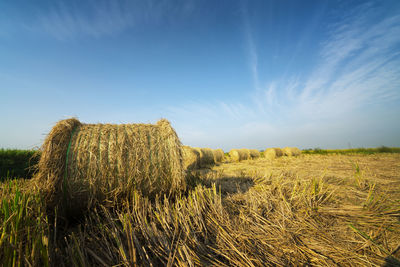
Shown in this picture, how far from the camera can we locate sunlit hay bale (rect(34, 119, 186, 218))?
8.87 ft

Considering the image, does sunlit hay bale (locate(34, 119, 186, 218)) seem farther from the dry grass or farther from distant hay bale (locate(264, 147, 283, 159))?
distant hay bale (locate(264, 147, 283, 159))

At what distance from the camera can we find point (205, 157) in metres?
11.1

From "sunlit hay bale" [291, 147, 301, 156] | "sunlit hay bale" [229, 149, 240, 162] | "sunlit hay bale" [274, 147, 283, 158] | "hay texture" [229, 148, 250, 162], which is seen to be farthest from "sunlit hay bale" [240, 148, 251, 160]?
A: "sunlit hay bale" [291, 147, 301, 156]

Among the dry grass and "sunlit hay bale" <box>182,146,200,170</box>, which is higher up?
"sunlit hay bale" <box>182,146,200,170</box>

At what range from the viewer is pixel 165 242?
1.78 m

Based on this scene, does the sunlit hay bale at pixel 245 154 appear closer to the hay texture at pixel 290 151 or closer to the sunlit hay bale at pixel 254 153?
the sunlit hay bale at pixel 254 153

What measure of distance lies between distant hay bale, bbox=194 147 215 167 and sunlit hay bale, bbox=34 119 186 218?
7.42 m

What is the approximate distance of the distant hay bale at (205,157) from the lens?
10.7 m

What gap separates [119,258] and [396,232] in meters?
3.29

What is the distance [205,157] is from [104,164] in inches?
337

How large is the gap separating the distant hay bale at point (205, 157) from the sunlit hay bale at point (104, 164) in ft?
24.4

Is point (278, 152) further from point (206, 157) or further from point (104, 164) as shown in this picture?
point (104, 164)

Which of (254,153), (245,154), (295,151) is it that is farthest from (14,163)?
(295,151)

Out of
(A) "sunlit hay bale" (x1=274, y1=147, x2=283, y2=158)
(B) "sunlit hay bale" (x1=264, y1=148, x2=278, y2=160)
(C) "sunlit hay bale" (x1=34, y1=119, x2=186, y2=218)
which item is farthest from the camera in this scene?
(A) "sunlit hay bale" (x1=274, y1=147, x2=283, y2=158)
